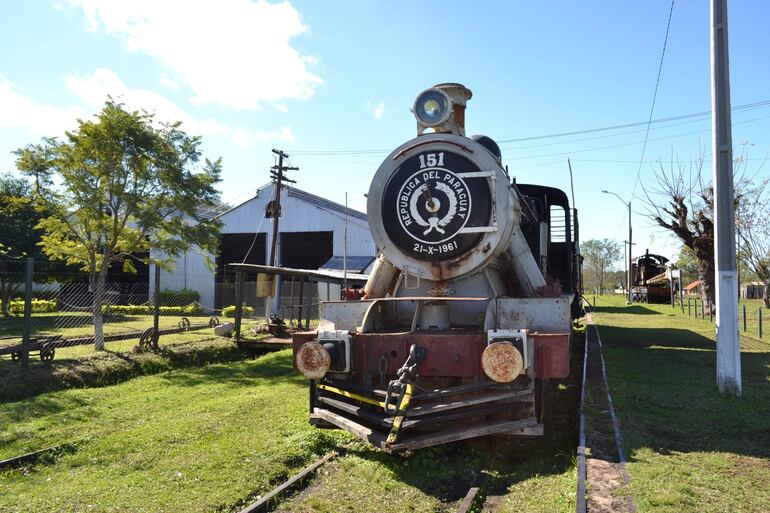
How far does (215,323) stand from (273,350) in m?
6.03

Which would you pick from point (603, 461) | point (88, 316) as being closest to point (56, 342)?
point (88, 316)

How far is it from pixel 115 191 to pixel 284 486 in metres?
10.5

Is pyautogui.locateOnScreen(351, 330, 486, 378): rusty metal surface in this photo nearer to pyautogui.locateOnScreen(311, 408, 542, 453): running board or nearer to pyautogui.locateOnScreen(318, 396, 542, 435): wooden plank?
pyautogui.locateOnScreen(318, 396, 542, 435): wooden plank

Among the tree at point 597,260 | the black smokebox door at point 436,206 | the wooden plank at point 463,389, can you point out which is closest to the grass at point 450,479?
the wooden plank at point 463,389

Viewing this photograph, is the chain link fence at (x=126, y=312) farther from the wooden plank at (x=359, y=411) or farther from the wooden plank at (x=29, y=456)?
the wooden plank at (x=359, y=411)

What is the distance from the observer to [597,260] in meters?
82.2

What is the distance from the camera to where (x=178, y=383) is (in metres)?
9.45

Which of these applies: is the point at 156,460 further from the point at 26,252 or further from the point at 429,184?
the point at 26,252

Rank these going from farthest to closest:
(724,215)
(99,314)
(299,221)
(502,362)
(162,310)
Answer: (299,221), (162,310), (99,314), (724,215), (502,362)

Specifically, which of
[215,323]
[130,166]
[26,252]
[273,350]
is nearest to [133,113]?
[130,166]

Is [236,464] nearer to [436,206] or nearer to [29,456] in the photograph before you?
[29,456]

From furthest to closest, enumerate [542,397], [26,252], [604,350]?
[26,252] < [604,350] < [542,397]

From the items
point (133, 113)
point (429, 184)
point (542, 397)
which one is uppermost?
point (133, 113)

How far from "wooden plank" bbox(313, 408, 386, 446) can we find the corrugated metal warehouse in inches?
911
